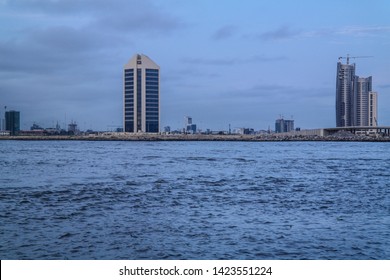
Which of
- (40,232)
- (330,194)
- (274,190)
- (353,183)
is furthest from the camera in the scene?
(353,183)

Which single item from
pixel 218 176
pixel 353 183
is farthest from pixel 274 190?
pixel 218 176

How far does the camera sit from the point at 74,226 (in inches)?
755

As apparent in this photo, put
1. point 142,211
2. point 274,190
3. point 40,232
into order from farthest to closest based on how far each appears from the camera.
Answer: point 274,190 → point 142,211 → point 40,232

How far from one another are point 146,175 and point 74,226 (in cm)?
2193

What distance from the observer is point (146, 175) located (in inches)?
1618
